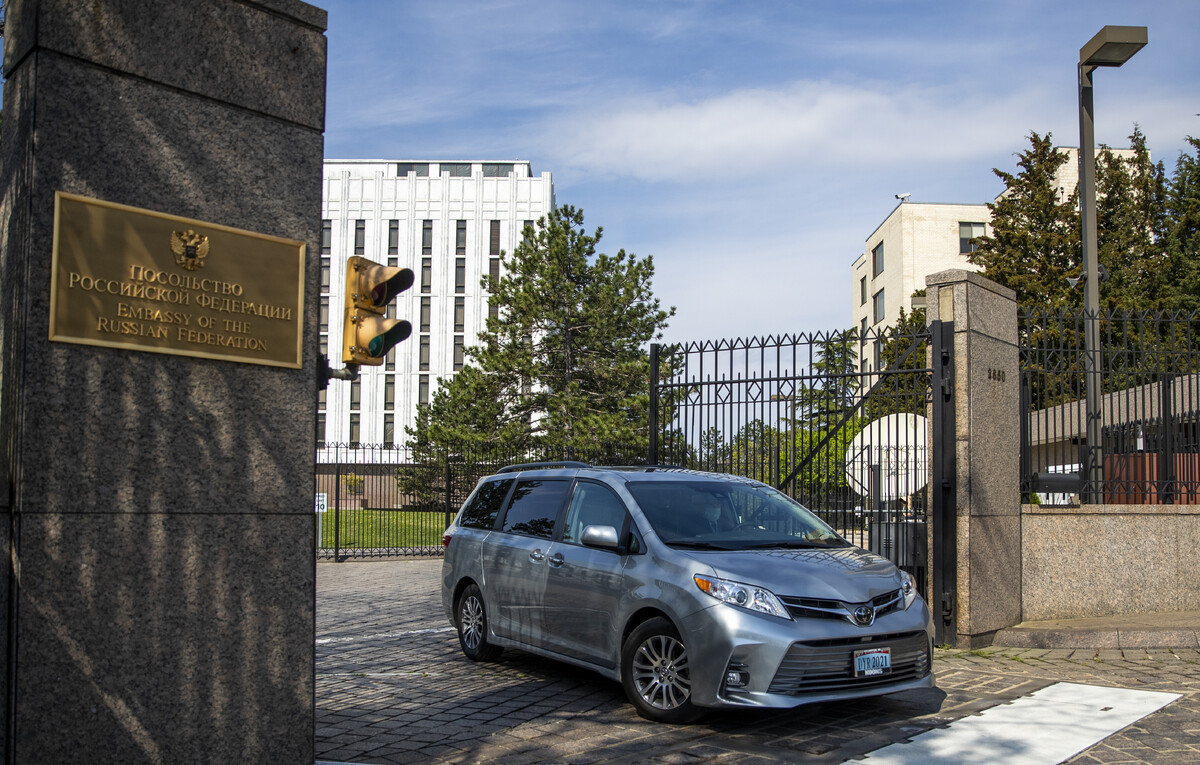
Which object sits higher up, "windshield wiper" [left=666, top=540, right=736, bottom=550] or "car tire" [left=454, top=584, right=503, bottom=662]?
"windshield wiper" [left=666, top=540, right=736, bottom=550]

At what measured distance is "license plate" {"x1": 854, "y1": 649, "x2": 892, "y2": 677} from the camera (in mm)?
6199

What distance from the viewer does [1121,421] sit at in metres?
10.7

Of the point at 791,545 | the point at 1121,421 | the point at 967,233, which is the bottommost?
the point at 791,545

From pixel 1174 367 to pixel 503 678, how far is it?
7.47 m

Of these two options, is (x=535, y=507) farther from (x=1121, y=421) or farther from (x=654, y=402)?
(x=1121, y=421)

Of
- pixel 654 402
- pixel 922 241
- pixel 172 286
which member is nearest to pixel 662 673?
pixel 172 286

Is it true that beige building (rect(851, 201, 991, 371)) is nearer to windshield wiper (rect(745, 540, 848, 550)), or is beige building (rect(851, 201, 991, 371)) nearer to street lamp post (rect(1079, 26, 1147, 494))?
street lamp post (rect(1079, 26, 1147, 494))

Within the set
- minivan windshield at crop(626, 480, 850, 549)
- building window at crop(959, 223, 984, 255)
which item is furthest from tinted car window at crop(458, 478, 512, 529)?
building window at crop(959, 223, 984, 255)

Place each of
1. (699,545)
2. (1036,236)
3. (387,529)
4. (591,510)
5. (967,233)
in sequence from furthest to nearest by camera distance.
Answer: (967,233) → (1036,236) → (387,529) → (591,510) → (699,545)

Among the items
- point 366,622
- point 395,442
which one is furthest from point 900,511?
point 395,442

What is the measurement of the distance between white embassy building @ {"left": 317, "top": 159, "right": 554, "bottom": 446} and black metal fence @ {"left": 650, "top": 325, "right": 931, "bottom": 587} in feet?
175

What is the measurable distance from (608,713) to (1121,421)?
6901 millimetres

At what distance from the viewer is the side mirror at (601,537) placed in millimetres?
6980

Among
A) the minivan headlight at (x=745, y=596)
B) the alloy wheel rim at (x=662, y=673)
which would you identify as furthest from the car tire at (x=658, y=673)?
the minivan headlight at (x=745, y=596)
